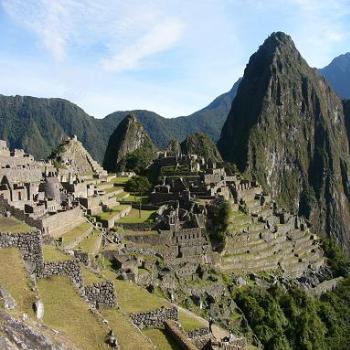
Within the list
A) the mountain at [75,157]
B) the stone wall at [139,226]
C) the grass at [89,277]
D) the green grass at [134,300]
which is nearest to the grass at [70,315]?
the grass at [89,277]

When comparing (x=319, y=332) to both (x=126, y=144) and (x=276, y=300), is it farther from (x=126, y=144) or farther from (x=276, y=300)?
(x=126, y=144)

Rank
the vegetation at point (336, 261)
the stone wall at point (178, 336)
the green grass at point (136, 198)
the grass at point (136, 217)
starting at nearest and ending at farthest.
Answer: the stone wall at point (178, 336)
the grass at point (136, 217)
the green grass at point (136, 198)
the vegetation at point (336, 261)

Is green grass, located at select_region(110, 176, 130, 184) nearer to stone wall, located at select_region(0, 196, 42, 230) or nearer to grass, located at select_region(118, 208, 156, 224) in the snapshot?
grass, located at select_region(118, 208, 156, 224)

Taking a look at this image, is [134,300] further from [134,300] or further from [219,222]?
[219,222]

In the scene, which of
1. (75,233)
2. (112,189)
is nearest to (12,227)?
(75,233)

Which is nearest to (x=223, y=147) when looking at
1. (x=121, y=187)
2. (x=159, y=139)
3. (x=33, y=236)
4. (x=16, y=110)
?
(x=159, y=139)

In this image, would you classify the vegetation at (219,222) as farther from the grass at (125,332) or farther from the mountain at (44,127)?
the mountain at (44,127)
